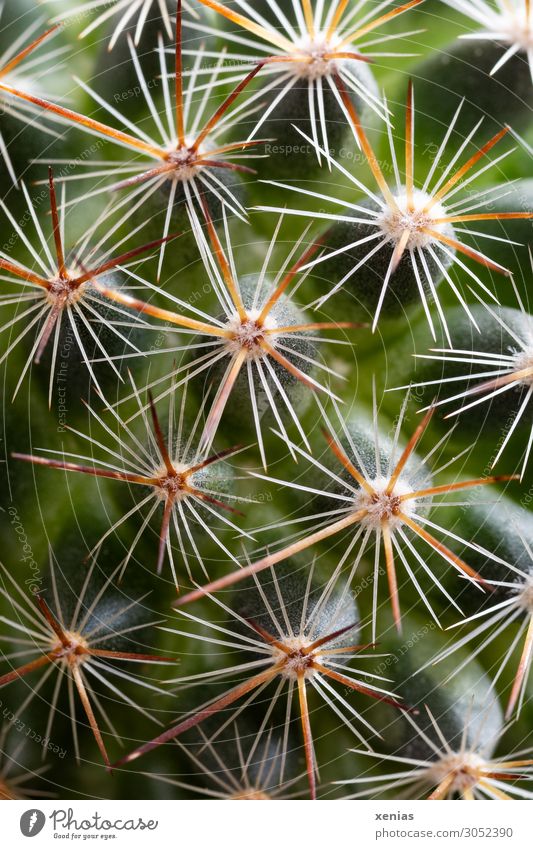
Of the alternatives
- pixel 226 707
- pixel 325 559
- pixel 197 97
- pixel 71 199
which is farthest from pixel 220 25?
pixel 226 707

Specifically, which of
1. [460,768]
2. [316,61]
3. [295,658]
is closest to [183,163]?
[316,61]

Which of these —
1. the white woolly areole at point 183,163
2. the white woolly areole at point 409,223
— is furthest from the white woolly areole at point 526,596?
the white woolly areole at point 183,163

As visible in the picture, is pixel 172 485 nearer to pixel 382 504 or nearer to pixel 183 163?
pixel 382 504

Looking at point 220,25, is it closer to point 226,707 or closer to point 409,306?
point 409,306

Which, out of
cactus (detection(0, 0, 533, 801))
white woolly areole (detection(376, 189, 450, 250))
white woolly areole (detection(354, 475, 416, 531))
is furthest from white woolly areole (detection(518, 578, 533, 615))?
white woolly areole (detection(376, 189, 450, 250))
